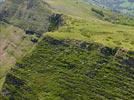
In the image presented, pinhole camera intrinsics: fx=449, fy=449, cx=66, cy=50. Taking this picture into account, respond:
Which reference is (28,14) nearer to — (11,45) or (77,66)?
(11,45)

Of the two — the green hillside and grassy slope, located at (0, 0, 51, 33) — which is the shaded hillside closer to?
the green hillside

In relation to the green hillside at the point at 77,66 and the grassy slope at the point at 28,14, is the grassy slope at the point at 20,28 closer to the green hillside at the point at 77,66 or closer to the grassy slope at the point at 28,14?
the grassy slope at the point at 28,14

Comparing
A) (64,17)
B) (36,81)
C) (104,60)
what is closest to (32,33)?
(64,17)

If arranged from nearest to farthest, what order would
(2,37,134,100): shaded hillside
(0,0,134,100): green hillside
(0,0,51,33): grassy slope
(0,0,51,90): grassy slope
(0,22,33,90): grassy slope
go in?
(2,37,134,100): shaded hillside
(0,0,134,100): green hillside
(0,22,33,90): grassy slope
(0,0,51,90): grassy slope
(0,0,51,33): grassy slope

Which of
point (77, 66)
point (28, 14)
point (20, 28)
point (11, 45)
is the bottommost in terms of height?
point (11, 45)

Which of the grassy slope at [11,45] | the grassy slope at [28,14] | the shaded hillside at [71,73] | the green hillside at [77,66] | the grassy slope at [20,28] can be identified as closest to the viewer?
the shaded hillside at [71,73]

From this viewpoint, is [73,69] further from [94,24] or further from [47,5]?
[47,5]

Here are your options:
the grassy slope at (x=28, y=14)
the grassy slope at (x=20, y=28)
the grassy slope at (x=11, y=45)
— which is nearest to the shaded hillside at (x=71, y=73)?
the grassy slope at (x=20, y=28)

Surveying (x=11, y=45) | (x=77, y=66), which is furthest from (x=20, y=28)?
(x=77, y=66)

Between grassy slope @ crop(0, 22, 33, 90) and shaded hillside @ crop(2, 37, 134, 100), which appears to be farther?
grassy slope @ crop(0, 22, 33, 90)

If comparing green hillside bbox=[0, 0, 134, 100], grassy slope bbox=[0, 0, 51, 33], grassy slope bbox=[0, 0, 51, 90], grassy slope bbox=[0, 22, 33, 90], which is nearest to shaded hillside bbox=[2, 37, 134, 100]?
green hillside bbox=[0, 0, 134, 100]

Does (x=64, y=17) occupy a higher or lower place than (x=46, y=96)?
higher
